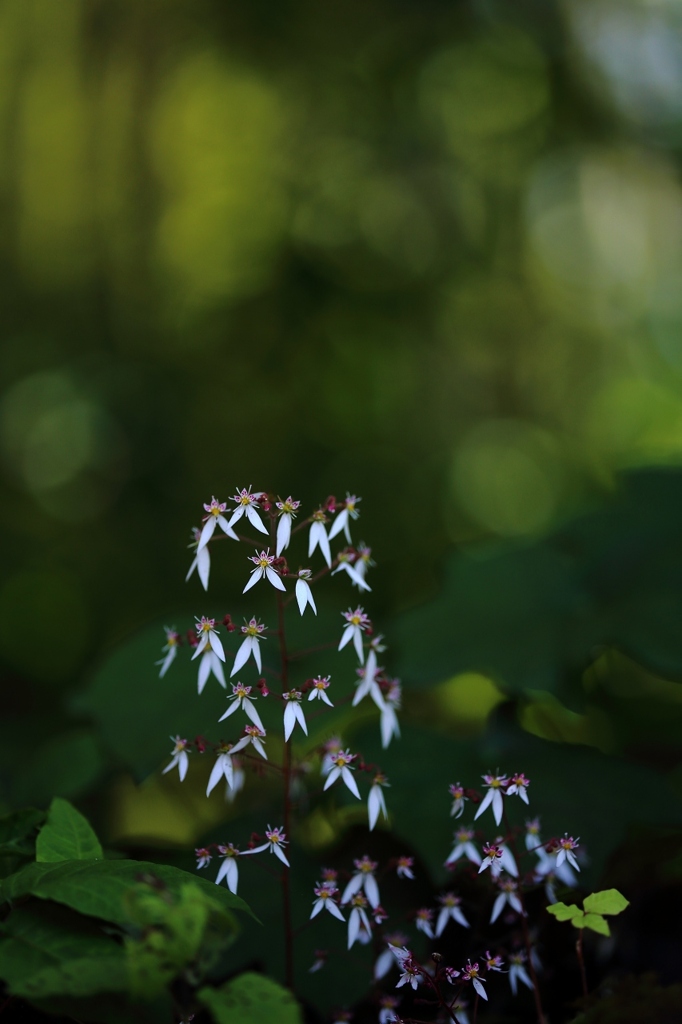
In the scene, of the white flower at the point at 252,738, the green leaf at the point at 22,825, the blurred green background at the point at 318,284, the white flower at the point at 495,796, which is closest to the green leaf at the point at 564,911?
the white flower at the point at 495,796

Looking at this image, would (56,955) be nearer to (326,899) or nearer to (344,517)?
(326,899)

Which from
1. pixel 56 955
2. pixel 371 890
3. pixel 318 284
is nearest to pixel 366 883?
pixel 371 890

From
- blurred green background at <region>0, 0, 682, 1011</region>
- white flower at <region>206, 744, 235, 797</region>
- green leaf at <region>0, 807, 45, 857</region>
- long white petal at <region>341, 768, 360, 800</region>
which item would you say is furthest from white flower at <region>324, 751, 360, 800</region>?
blurred green background at <region>0, 0, 682, 1011</region>

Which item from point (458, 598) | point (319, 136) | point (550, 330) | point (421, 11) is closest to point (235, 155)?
point (319, 136)


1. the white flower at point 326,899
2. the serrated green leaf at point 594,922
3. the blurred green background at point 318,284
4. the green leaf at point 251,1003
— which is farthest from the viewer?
the blurred green background at point 318,284

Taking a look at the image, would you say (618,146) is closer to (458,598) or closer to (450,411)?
(450,411)

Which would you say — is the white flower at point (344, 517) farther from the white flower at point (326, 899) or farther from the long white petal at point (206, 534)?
the white flower at point (326, 899)
